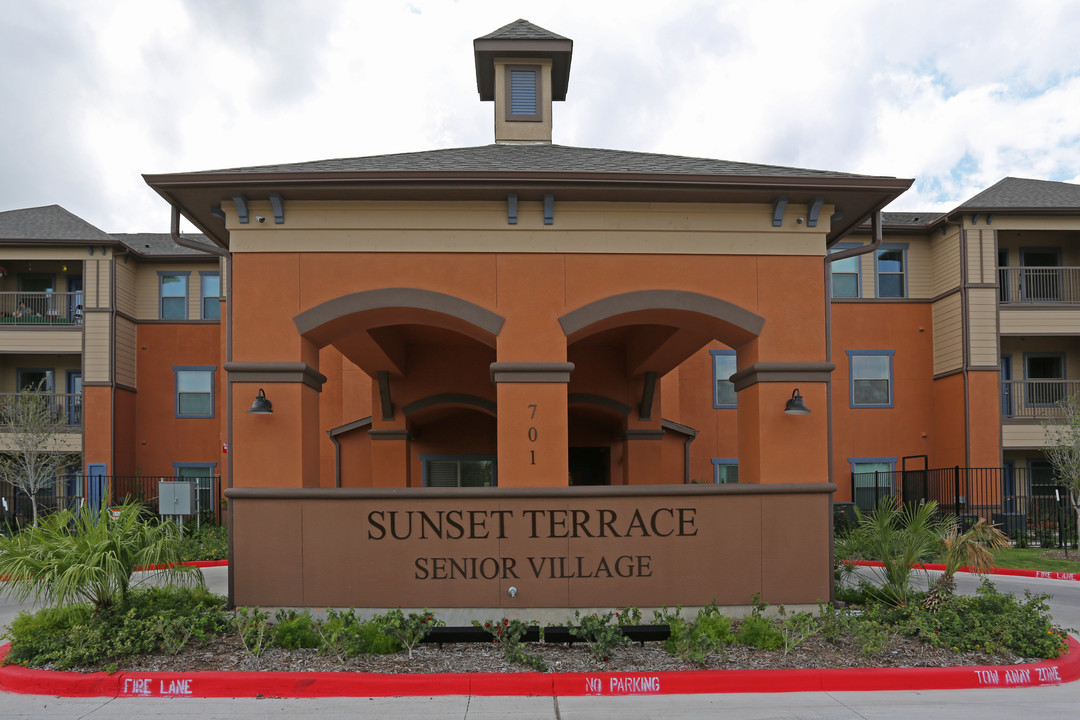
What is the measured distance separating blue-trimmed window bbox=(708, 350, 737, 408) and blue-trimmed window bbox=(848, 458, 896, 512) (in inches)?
162

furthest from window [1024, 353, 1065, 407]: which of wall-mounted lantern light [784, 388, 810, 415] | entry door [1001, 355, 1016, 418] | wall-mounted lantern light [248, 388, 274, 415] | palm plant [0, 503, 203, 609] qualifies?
palm plant [0, 503, 203, 609]

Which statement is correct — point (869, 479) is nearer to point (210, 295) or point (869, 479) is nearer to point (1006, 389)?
point (1006, 389)

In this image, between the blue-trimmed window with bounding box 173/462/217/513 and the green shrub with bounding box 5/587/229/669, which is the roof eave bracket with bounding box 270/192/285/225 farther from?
the blue-trimmed window with bounding box 173/462/217/513

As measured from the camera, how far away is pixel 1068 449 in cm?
1961

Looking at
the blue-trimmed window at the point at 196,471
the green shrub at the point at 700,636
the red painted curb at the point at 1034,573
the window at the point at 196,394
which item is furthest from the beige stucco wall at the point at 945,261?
the blue-trimmed window at the point at 196,471

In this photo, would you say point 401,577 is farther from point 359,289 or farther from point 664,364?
point 664,364

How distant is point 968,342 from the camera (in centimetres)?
2303

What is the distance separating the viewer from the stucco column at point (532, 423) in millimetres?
10281

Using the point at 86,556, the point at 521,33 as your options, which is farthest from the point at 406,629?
the point at 521,33

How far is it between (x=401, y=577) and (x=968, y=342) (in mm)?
19441

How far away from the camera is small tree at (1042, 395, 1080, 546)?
1905 centimetres

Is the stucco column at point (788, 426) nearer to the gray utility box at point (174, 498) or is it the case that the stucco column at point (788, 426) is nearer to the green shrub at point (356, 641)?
the green shrub at point (356, 641)

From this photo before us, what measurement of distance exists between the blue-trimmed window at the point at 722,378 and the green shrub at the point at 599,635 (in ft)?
51.1

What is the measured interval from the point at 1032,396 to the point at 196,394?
26628 mm
